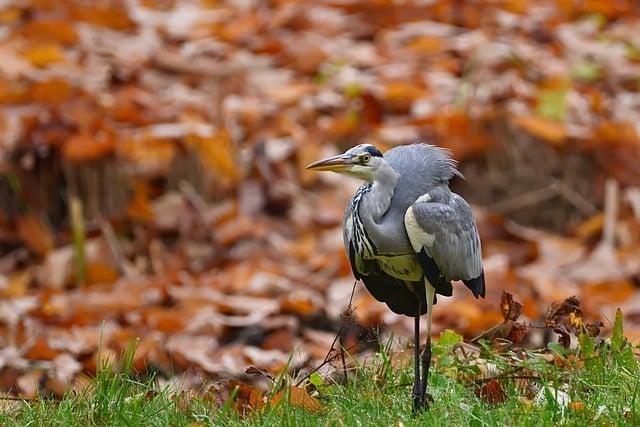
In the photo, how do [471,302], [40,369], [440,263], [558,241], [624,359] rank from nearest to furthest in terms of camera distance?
[440,263] → [624,359] → [40,369] → [471,302] → [558,241]

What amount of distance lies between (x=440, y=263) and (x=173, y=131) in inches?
178

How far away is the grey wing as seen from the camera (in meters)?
3.82

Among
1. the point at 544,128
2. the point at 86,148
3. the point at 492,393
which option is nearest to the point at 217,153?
the point at 86,148

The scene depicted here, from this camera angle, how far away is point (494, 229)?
815 centimetres

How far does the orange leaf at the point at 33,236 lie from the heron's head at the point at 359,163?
4.54m

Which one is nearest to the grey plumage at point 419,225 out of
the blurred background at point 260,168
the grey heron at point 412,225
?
the grey heron at point 412,225

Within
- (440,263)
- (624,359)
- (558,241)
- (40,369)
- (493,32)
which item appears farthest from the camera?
(493,32)

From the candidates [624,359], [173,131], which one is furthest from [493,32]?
[624,359]

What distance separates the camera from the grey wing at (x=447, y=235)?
3.82 meters

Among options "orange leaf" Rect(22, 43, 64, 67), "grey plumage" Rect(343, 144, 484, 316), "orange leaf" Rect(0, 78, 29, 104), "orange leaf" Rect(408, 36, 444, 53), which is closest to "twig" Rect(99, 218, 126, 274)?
"orange leaf" Rect(0, 78, 29, 104)

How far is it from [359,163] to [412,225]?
0.86 ft

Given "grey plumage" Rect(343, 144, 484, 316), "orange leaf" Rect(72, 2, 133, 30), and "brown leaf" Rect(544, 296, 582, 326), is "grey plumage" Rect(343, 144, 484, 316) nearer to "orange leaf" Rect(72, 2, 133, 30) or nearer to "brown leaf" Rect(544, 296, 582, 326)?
"brown leaf" Rect(544, 296, 582, 326)

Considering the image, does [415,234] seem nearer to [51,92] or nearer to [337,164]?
[337,164]

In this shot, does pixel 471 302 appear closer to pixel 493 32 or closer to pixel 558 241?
pixel 558 241
